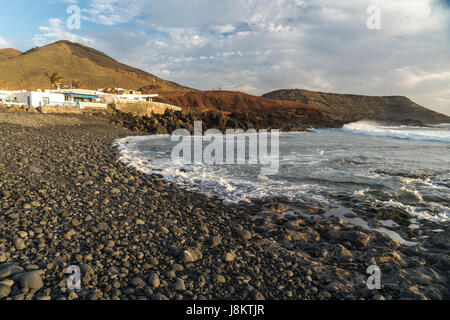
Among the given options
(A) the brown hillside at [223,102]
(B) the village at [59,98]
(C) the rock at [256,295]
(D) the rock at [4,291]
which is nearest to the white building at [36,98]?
(B) the village at [59,98]

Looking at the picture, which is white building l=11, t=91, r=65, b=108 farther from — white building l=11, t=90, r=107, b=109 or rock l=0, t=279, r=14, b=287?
rock l=0, t=279, r=14, b=287

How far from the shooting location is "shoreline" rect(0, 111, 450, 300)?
9.70 ft

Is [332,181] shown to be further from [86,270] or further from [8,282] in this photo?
[8,282]

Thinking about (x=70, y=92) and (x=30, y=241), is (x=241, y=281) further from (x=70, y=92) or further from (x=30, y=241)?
(x=70, y=92)

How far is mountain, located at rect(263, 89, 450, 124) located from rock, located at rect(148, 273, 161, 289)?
339ft

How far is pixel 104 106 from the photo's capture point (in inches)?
1491

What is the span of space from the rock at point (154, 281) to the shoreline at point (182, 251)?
0.01m

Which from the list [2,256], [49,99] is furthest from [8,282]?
[49,99]

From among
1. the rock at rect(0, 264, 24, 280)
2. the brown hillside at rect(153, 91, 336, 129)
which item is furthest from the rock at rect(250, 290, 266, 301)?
the brown hillside at rect(153, 91, 336, 129)

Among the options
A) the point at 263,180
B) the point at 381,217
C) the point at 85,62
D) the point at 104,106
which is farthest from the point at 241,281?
the point at 85,62

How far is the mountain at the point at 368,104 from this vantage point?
10194cm

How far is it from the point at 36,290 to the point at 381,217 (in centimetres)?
638

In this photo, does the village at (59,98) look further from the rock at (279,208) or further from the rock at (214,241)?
the rock at (214,241)

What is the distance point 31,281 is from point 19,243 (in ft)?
3.57
